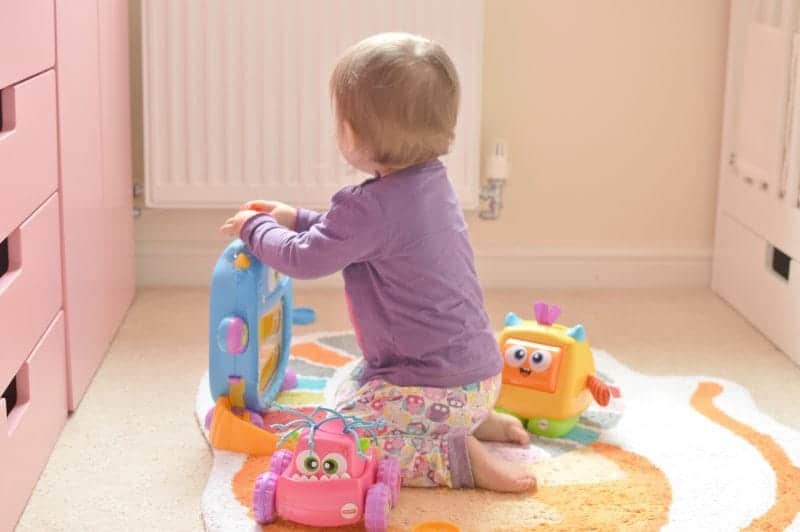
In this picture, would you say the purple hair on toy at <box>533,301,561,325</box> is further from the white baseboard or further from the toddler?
the white baseboard

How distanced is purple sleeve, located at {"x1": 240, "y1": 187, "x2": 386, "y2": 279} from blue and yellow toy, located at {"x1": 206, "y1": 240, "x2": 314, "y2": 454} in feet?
0.29

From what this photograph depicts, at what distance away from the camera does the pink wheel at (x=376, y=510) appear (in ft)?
4.59

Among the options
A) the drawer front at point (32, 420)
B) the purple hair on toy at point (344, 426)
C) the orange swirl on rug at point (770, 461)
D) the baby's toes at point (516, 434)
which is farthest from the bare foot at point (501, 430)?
the drawer front at point (32, 420)

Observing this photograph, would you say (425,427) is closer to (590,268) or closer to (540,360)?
(540,360)

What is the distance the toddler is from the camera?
1518 mm

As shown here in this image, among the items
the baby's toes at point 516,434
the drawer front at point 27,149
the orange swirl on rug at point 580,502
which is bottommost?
the orange swirl on rug at point 580,502

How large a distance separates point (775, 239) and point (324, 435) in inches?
45.9

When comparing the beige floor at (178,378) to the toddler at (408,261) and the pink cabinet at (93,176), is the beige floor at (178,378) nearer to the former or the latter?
the pink cabinet at (93,176)

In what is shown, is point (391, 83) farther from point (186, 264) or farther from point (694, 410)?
point (186, 264)

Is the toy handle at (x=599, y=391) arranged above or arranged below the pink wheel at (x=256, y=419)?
above

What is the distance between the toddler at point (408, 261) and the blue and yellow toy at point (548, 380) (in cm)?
12

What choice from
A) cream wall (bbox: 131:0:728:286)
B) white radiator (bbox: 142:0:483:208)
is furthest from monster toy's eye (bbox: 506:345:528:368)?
cream wall (bbox: 131:0:728:286)

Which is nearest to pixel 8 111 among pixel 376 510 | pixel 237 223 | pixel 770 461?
pixel 237 223

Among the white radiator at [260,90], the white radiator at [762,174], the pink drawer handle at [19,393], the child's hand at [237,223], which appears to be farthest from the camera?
the white radiator at [260,90]
